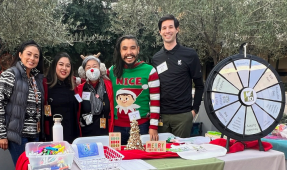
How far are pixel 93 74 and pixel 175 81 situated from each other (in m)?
0.86

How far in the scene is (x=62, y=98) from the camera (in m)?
2.58

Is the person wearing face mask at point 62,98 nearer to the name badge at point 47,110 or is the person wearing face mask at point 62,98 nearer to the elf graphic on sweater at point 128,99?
the name badge at point 47,110

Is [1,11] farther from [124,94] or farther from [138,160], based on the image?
[138,160]

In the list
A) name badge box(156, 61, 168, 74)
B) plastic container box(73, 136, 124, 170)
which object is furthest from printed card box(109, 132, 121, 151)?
name badge box(156, 61, 168, 74)

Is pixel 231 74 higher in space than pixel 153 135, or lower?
higher

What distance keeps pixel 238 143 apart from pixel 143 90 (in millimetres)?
968

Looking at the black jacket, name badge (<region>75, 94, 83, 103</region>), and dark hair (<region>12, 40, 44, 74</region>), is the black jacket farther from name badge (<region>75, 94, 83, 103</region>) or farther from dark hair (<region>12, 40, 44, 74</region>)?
name badge (<region>75, 94, 83, 103</region>)

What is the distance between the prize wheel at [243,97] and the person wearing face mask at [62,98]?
57.8 inches

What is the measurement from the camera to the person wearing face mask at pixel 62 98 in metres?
2.57

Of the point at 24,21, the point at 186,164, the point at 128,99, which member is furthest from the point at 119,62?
the point at 24,21

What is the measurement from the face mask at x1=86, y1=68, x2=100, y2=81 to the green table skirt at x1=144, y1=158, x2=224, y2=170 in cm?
127

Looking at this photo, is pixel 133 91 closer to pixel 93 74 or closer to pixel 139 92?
pixel 139 92

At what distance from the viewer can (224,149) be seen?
1.83 m

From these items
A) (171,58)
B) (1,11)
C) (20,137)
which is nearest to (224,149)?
(171,58)
